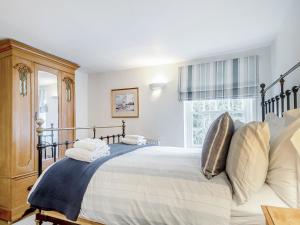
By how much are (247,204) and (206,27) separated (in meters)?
1.93

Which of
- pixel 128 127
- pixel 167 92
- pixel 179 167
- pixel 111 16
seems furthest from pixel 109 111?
pixel 179 167

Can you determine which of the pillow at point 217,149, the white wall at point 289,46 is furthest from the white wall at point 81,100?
the white wall at point 289,46

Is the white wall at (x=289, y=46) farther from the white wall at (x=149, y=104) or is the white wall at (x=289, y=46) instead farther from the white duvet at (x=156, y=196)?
the white wall at (x=149, y=104)

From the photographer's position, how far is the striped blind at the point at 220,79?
3139 mm

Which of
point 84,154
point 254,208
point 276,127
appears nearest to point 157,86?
point 84,154

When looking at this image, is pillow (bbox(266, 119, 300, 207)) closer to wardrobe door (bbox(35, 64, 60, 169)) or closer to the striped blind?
the striped blind

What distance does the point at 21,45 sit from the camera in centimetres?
265

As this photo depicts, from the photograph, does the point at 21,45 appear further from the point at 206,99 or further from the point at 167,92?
the point at 206,99

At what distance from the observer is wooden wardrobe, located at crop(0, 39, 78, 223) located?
254 cm

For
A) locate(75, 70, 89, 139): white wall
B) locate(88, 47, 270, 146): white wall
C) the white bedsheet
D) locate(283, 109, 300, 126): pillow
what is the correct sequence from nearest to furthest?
1. the white bedsheet
2. locate(283, 109, 300, 126): pillow
3. locate(88, 47, 270, 146): white wall
4. locate(75, 70, 89, 139): white wall

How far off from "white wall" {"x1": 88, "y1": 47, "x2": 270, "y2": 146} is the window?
13 cm

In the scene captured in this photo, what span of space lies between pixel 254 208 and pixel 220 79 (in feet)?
8.40

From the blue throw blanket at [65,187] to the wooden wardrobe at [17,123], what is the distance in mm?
1263

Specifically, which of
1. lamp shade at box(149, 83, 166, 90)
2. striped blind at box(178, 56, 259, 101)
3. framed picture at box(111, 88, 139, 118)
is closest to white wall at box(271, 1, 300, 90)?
striped blind at box(178, 56, 259, 101)
